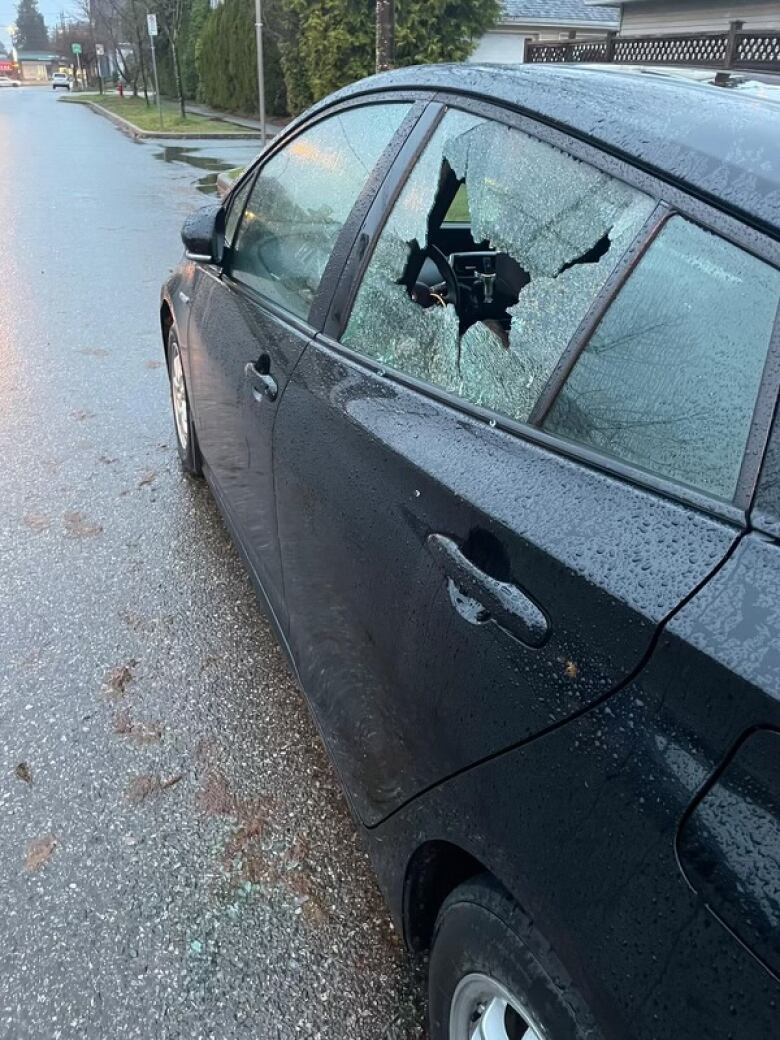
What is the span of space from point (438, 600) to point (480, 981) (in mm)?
613

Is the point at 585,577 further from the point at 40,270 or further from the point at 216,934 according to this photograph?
the point at 40,270

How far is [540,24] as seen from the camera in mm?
26172

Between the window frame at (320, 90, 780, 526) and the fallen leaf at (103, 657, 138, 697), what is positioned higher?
the window frame at (320, 90, 780, 526)

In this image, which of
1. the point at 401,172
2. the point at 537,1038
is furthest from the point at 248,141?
the point at 537,1038

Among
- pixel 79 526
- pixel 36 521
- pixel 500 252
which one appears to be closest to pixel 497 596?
pixel 500 252

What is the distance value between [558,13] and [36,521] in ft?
95.6

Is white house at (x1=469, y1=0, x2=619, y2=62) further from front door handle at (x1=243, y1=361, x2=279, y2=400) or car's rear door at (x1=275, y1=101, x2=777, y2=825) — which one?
car's rear door at (x1=275, y1=101, x2=777, y2=825)

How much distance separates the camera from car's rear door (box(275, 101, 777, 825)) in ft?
3.79

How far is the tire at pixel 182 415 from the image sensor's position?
12.5 feet

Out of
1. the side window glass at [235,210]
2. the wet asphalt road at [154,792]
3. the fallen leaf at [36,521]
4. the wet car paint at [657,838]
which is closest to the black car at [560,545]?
the wet car paint at [657,838]

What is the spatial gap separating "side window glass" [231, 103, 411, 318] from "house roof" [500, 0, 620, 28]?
2684 centimetres

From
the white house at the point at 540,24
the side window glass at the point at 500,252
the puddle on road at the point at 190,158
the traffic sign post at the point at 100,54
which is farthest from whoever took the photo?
the traffic sign post at the point at 100,54

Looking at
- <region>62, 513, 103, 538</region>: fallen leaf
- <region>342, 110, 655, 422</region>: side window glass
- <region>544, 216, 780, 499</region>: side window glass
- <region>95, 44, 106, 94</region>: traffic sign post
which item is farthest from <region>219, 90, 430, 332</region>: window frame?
<region>95, 44, 106, 94</region>: traffic sign post

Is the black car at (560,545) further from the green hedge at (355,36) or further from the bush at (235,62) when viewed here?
the bush at (235,62)
